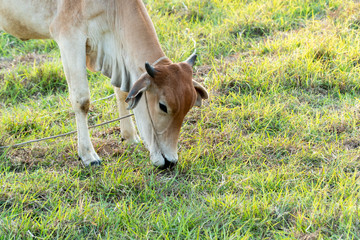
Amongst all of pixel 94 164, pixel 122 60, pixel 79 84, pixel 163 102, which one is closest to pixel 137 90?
pixel 163 102

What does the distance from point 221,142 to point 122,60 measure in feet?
3.18

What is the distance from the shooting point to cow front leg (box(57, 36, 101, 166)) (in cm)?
380

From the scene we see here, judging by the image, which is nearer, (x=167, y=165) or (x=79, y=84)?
(x=167, y=165)

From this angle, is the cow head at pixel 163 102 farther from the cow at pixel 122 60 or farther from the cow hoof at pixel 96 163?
the cow hoof at pixel 96 163

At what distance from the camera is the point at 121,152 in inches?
163

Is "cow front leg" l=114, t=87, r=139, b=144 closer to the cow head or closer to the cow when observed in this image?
the cow

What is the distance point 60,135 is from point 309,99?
2092 mm

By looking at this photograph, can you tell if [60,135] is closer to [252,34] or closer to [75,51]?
[75,51]

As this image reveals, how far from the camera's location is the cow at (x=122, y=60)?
11.2 feet

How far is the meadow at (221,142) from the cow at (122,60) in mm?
324

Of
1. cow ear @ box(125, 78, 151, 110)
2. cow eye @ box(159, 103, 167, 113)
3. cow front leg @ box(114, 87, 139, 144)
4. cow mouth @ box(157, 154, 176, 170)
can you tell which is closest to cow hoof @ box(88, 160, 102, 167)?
cow front leg @ box(114, 87, 139, 144)

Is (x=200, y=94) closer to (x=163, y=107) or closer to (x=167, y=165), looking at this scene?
(x=163, y=107)

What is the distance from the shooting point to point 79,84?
388 cm

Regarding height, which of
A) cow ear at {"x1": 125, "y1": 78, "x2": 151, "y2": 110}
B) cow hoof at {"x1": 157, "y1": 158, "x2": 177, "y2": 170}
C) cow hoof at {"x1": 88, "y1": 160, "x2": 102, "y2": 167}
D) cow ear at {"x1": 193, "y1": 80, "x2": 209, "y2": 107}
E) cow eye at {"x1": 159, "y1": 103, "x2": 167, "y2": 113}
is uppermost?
cow ear at {"x1": 125, "y1": 78, "x2": 151, "y2": 110}
